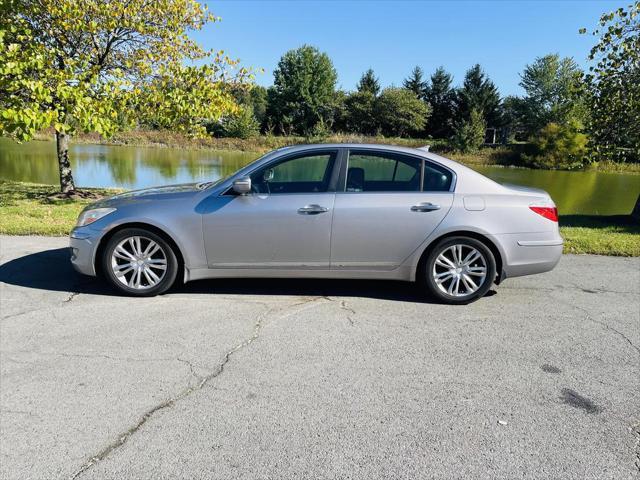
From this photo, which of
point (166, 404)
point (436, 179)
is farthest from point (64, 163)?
point (166, 404)

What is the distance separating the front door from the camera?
4844 mm

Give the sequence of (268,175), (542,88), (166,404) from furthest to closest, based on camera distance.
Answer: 1. (542,88)
2. (268,175)
3. (166,404)

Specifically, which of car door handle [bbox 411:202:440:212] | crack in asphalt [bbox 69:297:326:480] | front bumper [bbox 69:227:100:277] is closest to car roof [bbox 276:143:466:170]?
car door handle [bbox 411:202:440:212]

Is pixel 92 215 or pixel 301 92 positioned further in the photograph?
pixel 301 92

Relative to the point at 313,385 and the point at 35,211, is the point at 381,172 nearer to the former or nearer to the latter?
the point at 313,385

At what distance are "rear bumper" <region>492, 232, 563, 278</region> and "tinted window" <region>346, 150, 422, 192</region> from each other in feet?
3.46

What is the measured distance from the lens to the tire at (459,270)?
4.92 metres

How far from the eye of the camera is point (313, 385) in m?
3.25

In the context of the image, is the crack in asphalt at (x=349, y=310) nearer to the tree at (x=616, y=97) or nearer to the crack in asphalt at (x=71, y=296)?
the crack in asphalt at (x=71, y=296)

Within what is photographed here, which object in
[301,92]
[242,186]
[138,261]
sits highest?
[301,92]

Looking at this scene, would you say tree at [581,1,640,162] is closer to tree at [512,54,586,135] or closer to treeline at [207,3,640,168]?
treeline at [207,3,640,168]

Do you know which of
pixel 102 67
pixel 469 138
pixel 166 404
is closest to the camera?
pixel 166 404

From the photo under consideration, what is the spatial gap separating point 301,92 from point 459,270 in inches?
2644

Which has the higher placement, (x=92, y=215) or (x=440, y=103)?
(x=440, y=103)
